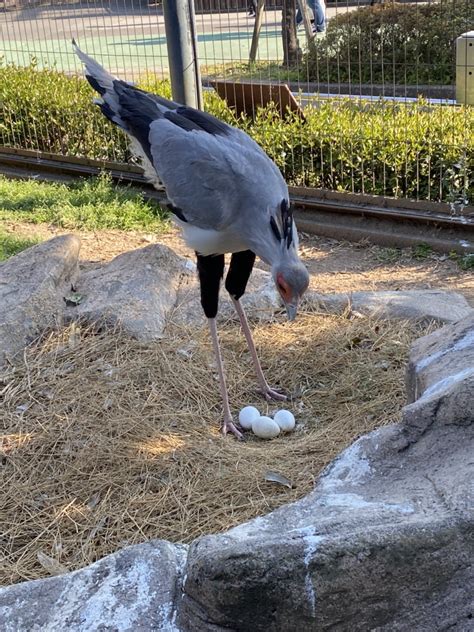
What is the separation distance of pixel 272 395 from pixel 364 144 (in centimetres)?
332

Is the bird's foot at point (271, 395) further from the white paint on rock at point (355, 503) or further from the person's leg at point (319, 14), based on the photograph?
the person's leg at point (319, 14)

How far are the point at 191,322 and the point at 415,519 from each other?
3.19 metres

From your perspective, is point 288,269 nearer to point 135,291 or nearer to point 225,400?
point 225,400

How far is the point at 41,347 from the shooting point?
15.3ft

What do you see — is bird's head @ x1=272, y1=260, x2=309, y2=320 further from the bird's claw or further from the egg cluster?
the bird's claw

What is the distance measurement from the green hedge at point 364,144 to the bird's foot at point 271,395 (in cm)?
302

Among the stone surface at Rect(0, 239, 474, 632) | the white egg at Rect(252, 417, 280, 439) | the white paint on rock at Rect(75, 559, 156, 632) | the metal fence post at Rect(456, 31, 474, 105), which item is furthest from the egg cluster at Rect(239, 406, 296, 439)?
the metal fence post at Rect(456, 31, 474, 105)

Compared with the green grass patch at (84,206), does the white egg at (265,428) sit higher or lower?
lower

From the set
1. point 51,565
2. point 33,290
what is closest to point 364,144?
point 33,290

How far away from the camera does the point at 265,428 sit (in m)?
3.97

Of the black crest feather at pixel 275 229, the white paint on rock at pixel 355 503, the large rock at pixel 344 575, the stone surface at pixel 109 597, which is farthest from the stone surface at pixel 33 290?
the large rock at pixel 344 575

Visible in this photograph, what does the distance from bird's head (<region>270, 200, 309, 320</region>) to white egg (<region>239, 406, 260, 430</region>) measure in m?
0.76

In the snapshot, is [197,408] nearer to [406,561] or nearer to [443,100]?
[406,561]

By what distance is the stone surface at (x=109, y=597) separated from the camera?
1.92 meters
